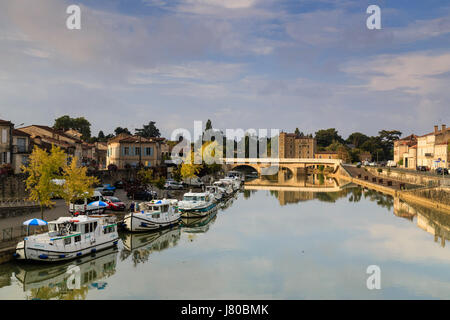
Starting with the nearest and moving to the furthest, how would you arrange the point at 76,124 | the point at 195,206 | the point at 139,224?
the point at 139,224, the point at 195,206, the point at 76,124

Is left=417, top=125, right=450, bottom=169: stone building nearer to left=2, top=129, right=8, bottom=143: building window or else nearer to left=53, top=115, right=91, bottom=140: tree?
left=2, top=129, right=8, bottom=143: building window

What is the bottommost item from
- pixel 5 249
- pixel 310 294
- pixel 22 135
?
pixel 310 294

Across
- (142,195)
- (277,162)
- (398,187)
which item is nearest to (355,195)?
(398,187)

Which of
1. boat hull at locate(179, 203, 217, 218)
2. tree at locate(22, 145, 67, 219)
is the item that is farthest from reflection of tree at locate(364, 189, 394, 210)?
tree at locate(22, 145, 67, 219)

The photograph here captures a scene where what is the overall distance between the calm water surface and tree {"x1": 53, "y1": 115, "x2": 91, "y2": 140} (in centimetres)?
10412

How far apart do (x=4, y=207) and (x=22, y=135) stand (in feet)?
64.6

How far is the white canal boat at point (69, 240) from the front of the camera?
2509cm

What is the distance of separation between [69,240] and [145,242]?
898 cm

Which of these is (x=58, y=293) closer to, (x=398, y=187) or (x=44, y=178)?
(x=44, y=178)

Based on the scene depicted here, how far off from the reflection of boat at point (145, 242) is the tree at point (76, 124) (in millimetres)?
107846

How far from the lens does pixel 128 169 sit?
68062 mm

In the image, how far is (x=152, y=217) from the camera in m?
38.3
